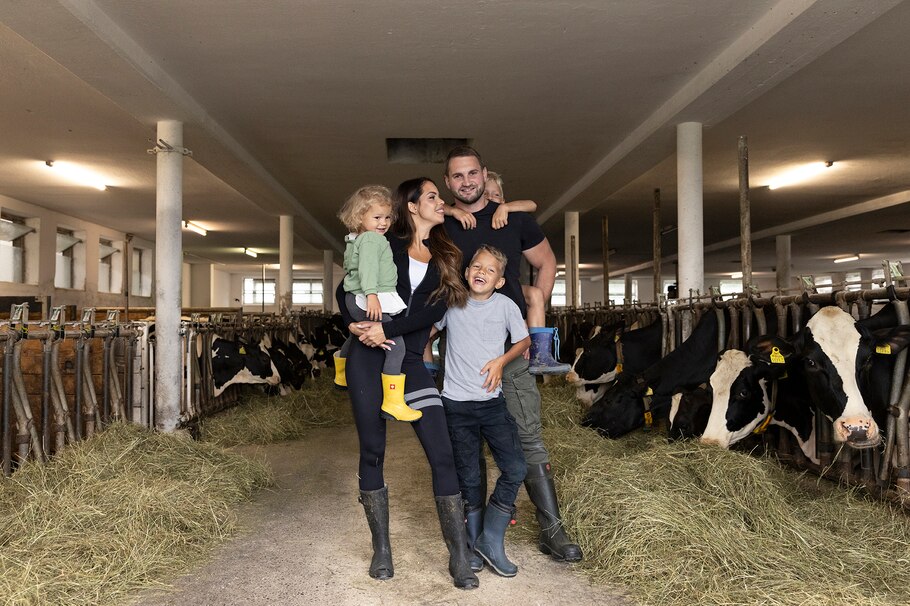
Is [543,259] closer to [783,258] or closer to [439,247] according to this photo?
[439,247]

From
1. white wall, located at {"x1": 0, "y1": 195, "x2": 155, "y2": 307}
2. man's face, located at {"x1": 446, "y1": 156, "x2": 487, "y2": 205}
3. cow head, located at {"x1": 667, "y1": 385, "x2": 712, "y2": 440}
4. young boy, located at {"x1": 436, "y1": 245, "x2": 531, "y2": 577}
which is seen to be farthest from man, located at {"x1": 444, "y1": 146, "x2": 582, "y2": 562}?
white wall, located at {"x1": 0, "y1": 195, "x2": 155, "y2": 307}

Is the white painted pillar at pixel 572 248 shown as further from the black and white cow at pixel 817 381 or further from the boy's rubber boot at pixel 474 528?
the boy's rubber boot at pixel 474 528

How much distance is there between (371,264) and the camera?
284cm

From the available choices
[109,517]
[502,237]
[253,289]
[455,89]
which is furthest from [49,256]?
[253,289]

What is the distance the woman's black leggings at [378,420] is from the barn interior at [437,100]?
3189 mm

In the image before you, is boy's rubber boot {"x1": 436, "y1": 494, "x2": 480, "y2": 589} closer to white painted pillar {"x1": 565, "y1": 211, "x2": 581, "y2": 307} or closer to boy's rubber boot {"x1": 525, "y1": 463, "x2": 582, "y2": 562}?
boy's rubber boot {"x1": 525, "y1": 463, "x2": 582, "y2": 562}

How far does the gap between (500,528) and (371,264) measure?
1.27 meters

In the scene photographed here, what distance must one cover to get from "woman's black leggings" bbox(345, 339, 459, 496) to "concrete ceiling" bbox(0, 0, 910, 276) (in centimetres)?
316

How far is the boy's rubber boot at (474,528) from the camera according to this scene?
3094 mm

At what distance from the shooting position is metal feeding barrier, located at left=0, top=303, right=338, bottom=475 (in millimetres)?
4566

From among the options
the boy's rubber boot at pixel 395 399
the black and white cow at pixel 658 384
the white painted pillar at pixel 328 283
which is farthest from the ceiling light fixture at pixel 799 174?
the white painted pillar at pixel 328 283

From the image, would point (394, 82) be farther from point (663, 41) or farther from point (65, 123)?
point (65, 123)

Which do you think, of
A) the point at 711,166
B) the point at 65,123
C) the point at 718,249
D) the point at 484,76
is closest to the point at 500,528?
the point at 484,76

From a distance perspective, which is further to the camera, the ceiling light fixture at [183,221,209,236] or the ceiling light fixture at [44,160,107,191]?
the ceiling light fixture at [183,221,209,236]
